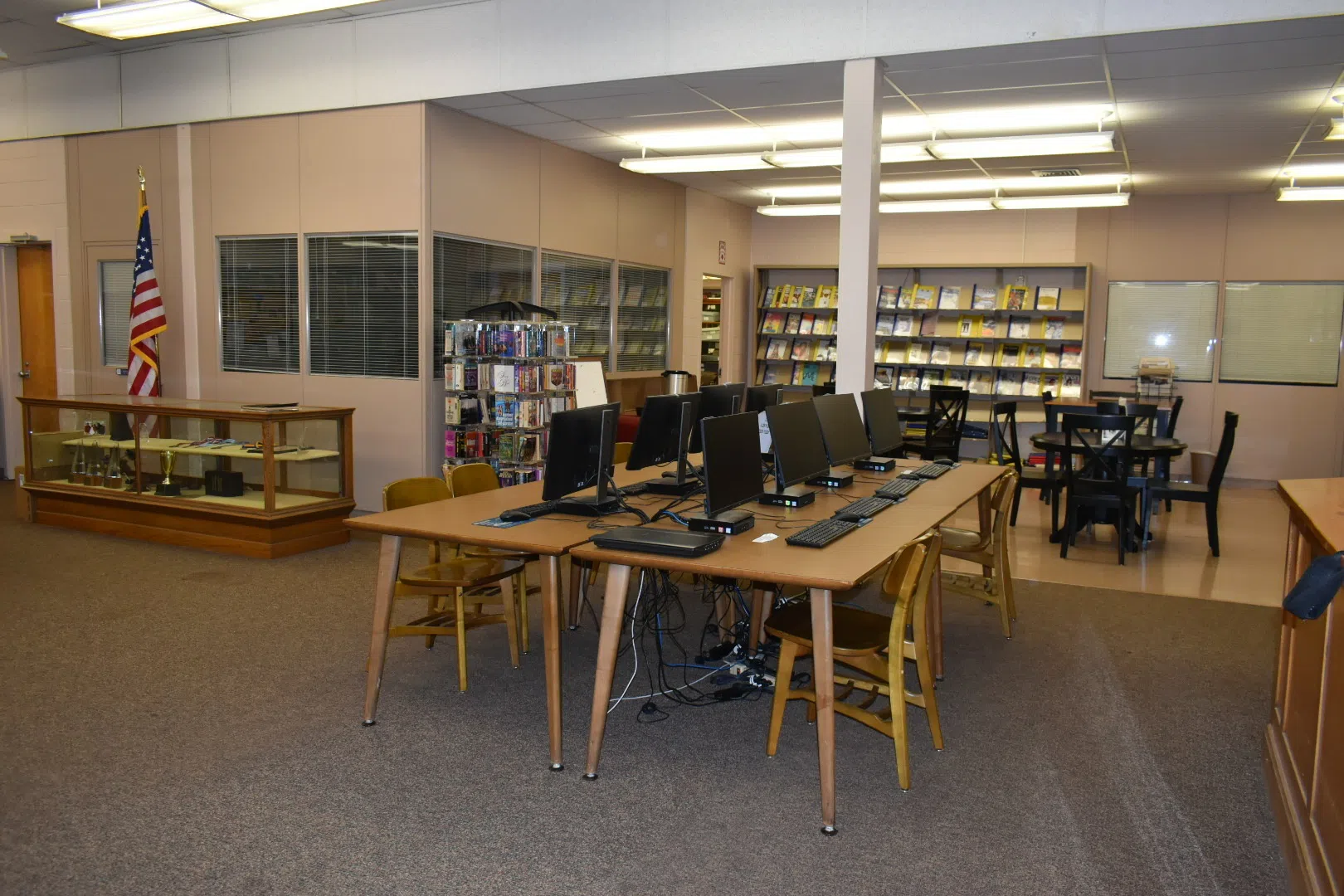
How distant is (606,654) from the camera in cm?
325

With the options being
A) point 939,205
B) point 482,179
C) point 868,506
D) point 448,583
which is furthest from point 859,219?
point 939,205

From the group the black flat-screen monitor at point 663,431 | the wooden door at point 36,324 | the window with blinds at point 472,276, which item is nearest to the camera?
the black flat-screen monitor at point 663,431

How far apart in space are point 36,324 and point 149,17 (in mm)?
4867

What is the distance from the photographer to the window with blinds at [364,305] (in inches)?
287

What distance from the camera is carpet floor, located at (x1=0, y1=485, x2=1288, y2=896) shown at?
2721 millimetres

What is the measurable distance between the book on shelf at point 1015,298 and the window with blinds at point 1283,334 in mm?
2056

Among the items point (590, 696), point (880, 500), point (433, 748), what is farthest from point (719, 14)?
point (433, 748)

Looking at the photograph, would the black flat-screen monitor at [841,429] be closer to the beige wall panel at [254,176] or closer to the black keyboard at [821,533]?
the black keyboard at [821,533]

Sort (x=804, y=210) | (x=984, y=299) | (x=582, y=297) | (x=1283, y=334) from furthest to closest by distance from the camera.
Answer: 1. (x=984, y=299)
2. (x=1283, y=334)
3. (x=804, y=210)
4. (x=582, y=297)

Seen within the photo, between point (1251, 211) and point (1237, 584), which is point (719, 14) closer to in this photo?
point (1237, 584)

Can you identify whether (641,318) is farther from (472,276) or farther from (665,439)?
(665,439)

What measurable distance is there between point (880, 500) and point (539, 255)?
4945 millimetres

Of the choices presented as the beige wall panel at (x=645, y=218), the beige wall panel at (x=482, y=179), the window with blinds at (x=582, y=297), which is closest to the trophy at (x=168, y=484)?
the beige wall panel at (x=482, y=179)

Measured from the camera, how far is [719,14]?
6.09m
